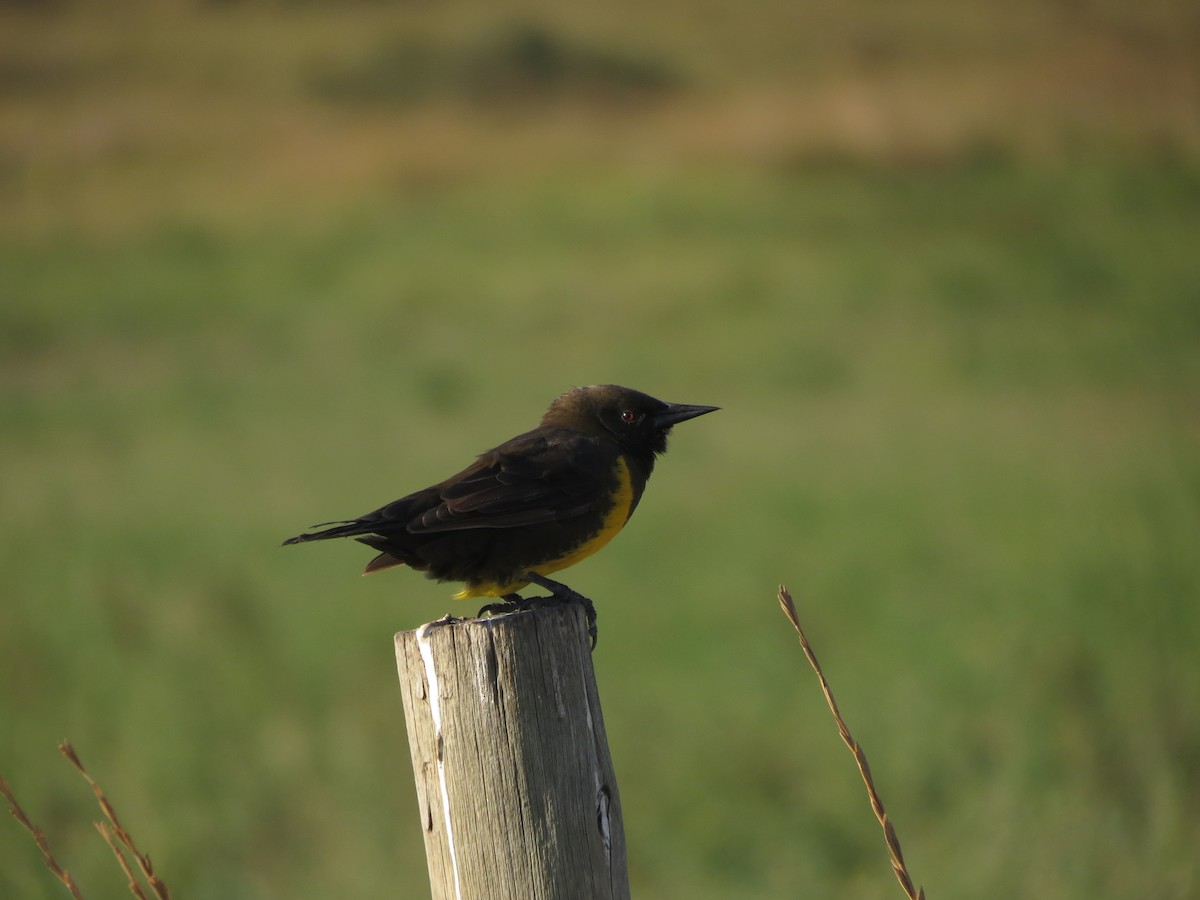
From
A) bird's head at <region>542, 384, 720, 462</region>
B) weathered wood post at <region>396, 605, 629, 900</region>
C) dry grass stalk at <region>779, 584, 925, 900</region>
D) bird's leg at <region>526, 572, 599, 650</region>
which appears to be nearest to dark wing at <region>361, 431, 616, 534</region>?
bird's leg at <region>526, 572, 599, 650</region>

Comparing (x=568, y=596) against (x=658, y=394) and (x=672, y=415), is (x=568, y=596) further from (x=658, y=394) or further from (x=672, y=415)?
(x=658, y=394)

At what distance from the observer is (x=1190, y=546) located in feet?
35.0

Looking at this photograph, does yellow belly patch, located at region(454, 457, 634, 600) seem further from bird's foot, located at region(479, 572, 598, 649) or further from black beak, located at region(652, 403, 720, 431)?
black beak, located at region(652, 403, 720, 431)

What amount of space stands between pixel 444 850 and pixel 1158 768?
691 cm

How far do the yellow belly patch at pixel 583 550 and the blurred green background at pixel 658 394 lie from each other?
410cm

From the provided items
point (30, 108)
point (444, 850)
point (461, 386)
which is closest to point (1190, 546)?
point (444, 850)

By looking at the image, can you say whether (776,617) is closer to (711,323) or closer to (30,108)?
(711,323)

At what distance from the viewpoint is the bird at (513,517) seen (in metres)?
3.81

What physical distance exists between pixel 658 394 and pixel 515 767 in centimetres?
1652

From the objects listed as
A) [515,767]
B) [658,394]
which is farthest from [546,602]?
[658,394]

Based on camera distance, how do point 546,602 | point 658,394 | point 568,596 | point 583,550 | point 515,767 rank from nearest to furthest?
point 515,767 → point 546,602 → point 568,596 → point 583,550 → point 658,394

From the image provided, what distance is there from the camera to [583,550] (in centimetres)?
416

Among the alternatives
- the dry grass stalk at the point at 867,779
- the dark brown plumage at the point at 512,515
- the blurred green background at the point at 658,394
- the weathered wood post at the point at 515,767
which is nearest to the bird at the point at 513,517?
the dark brown plumage at the point at 512,515

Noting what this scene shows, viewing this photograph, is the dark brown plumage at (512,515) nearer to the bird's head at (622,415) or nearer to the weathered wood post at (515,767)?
the bird's head at (622,415)
